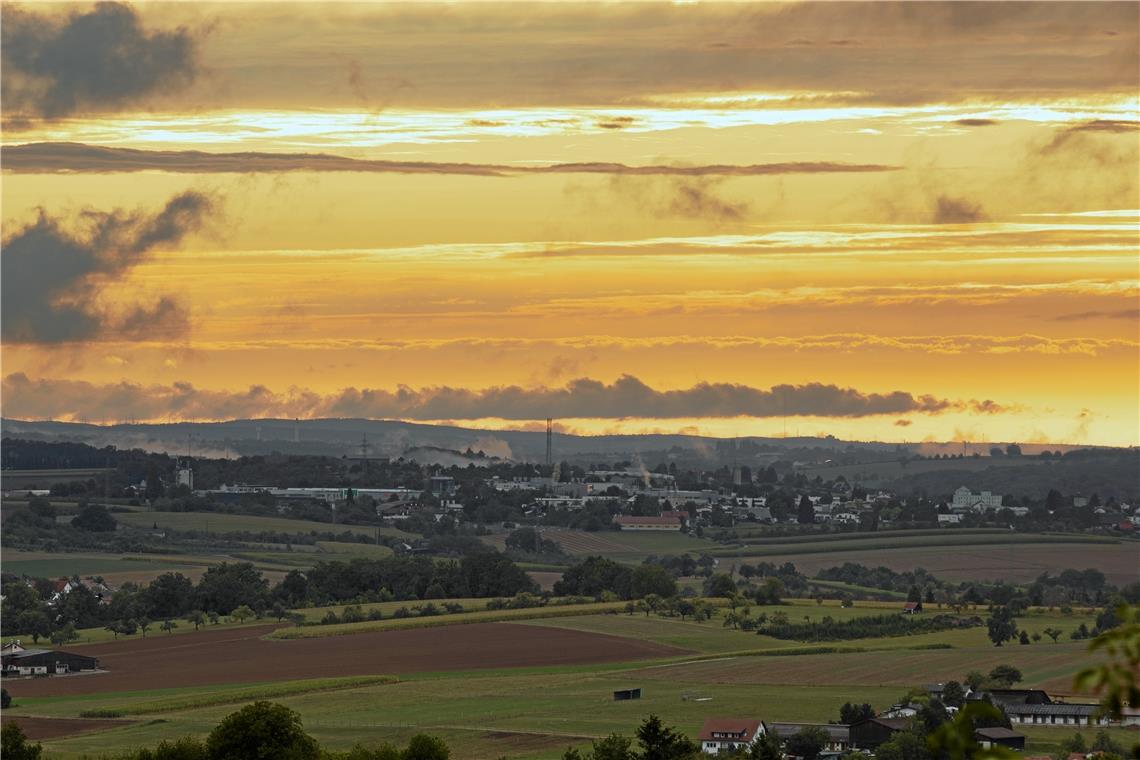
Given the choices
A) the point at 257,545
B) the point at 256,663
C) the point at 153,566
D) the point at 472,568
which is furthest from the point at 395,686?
the point at 257,545

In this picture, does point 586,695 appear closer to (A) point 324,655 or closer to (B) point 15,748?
(A) point 324,655

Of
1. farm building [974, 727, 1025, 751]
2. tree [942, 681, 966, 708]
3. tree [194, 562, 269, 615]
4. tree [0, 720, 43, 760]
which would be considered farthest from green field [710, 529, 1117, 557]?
tree [0, 720, 43, 760]

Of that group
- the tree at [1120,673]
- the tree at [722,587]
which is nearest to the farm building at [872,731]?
the tree at [1120,673]

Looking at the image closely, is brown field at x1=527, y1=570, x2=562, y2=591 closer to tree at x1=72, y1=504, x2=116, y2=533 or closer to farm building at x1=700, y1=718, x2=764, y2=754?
tree at x1=72, y1=504, x2=116, y2=533

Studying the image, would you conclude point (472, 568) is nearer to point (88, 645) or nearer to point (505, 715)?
point (88, 645)

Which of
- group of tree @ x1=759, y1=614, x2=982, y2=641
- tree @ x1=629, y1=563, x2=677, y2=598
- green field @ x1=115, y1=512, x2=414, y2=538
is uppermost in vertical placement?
green field @ x1=115, y1=512, x2=414, y2=538
